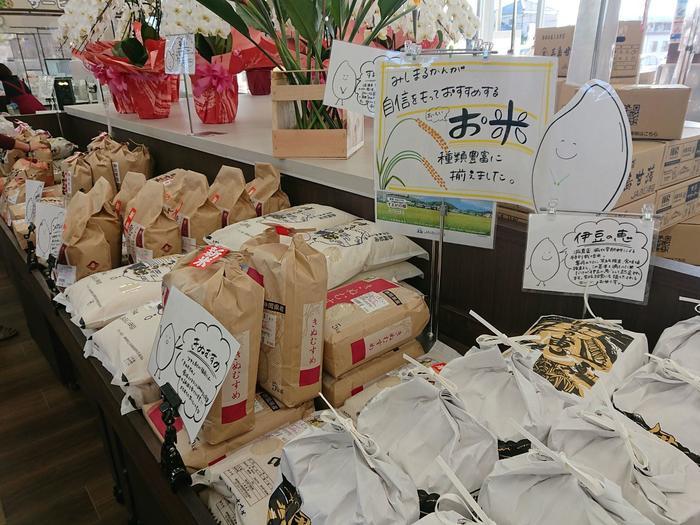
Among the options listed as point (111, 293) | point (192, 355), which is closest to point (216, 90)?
point (111, 293)

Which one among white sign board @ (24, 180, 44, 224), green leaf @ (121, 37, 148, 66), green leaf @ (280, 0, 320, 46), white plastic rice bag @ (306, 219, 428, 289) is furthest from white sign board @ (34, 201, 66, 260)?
green leaf @ (121, 37, 148, 66)

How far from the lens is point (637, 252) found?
2.72 feet

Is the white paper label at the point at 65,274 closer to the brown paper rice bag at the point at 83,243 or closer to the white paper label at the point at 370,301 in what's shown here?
the brown paper rice bag at the point at 83,243

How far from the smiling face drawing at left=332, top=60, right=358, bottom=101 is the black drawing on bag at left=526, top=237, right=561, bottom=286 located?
68cm

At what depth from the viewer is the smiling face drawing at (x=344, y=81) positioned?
4.26 ft

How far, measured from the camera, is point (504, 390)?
2.44 feet

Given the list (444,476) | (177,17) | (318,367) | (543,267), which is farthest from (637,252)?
(177,17)

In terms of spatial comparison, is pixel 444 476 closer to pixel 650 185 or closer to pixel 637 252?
pixel 637 252

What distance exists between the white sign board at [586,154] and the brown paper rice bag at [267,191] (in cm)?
91

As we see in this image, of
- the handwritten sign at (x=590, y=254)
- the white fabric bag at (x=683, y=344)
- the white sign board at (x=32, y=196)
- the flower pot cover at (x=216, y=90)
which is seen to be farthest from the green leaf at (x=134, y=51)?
the white fabric bag at (x=683, y=344)

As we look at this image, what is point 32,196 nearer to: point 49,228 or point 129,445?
point 49,228

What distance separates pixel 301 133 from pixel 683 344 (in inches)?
46.4

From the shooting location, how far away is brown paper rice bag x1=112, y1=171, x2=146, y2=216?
5.57 ft

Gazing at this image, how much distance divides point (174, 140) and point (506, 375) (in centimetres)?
200
